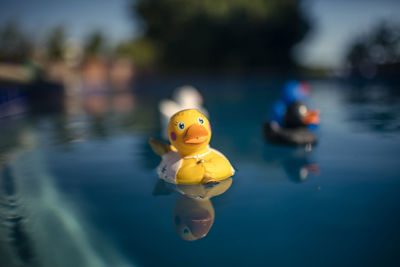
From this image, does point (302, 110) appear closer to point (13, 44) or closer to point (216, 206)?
point (216, 206)

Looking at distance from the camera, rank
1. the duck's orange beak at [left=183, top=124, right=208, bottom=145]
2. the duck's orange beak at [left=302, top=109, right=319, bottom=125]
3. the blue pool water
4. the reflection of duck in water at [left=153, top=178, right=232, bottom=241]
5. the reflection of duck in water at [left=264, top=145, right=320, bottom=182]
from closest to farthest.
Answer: the blue pool water
the reflection of duck in water at [left=153, top=178, right=232, bottom=241]
the duck's orange beak at [left=183, top=124, right=208, bottom=145]
the reflection of duck in water at [left=264, top=145, right=320, bottom=182]
the duck's orange beak at [left=302, top=109, right=319, bottom=125]

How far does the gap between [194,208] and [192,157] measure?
84 centimetres

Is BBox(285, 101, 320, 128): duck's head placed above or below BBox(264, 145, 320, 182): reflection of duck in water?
above

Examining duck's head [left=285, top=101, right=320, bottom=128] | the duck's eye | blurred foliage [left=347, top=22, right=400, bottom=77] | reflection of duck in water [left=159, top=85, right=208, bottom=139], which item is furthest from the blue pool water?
blurred foliage [left=347, top=22, right=400, bottom=77]

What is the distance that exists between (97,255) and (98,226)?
521 millimetres

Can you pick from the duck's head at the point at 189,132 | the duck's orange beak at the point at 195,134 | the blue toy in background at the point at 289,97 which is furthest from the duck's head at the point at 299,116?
the duck's orange beak at the point at 195,134

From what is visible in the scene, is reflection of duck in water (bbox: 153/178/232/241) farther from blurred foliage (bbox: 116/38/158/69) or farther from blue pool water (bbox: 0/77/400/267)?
blurred foliage (bbox: 116/38/158/69)

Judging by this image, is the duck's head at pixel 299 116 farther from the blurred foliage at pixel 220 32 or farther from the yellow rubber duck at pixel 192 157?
the blurred foliage at pixel 220 32

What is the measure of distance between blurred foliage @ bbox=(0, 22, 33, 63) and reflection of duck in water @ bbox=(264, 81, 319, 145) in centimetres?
2323

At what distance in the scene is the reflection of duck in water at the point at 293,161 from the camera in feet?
14.9

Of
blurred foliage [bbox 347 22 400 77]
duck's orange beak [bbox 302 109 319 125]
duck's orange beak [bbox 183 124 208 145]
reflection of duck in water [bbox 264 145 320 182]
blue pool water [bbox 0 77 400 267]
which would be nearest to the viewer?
blue pool water [bbox 0 77 400 267]

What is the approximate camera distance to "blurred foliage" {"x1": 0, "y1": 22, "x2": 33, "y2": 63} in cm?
2484

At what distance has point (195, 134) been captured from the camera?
404 centimetres

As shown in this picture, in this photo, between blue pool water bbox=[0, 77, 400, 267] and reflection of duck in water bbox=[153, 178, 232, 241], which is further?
reflection of duck in water bbox=[153, 178, 232, 241]
